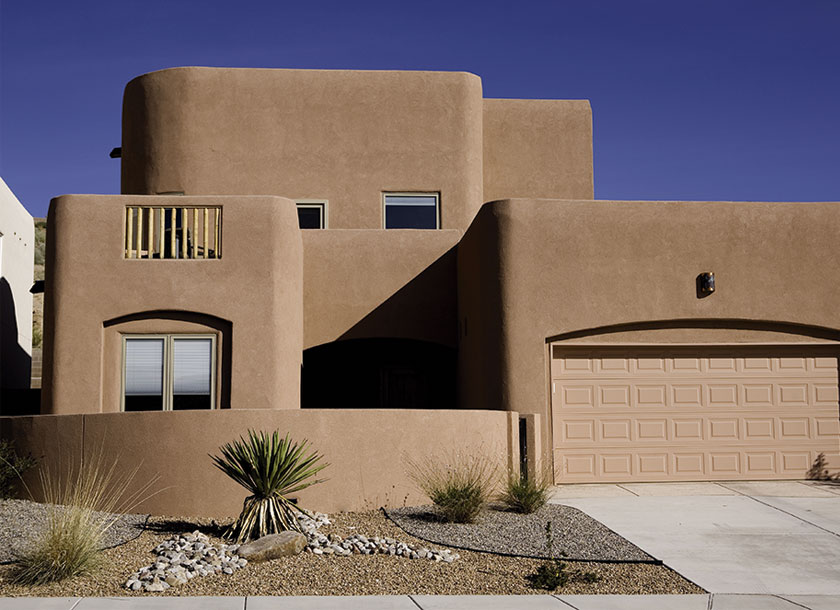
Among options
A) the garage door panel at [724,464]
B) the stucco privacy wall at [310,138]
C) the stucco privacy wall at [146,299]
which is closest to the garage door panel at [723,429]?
the garage door panel at [724,464]

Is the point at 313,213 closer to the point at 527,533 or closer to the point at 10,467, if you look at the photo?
the point at 10,467

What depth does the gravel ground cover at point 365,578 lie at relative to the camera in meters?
9.12

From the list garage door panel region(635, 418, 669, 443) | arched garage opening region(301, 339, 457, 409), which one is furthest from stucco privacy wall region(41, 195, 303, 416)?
garage door panel region(635, 418, 669, 443)

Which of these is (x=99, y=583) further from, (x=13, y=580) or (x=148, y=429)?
(x=148, y=429)

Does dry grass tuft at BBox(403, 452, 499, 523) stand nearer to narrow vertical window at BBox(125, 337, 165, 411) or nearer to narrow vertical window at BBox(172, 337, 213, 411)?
narrow vertical window at BBox(172, 337, 213, 411)

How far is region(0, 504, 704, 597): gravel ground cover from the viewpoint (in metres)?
9.12

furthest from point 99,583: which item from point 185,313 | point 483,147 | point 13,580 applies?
point 483,147

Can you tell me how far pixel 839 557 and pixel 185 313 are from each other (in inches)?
415

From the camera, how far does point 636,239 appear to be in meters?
16.2

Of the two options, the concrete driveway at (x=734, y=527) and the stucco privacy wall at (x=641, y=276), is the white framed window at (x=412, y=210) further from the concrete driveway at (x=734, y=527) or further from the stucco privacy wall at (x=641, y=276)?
the concrete driveway at (x=734, y=527)

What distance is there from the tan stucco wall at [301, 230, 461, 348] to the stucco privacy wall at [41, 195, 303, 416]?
2938 millimetres

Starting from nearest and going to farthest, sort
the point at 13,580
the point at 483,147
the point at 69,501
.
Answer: the point at 13,580
the point at 69,501
the point at 483,147

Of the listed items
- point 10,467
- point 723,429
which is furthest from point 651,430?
point 10,467

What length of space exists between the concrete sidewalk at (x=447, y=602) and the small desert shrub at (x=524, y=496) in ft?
12.0
